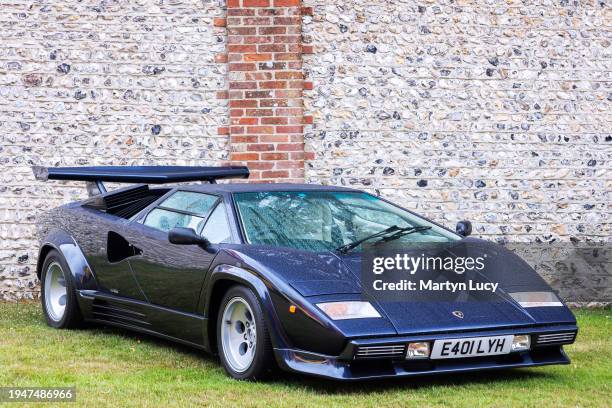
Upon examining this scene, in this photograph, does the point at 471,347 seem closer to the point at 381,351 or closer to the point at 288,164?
the point at 381,351

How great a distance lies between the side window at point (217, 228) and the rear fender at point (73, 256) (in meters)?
1.51

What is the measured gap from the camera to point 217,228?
22.9 feet

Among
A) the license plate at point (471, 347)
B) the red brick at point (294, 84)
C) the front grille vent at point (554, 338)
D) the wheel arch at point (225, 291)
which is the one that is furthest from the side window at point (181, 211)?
the red brick at point (294, 84)

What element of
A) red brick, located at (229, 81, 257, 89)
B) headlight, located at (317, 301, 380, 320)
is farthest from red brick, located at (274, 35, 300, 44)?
headlight, located at (317, 301, 380, 320)

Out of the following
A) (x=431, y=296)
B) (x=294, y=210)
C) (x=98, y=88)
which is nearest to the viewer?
(x=431, y=296)

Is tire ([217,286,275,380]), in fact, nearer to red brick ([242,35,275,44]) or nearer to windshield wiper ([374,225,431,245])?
windshield wiper ([374,225,431,245])

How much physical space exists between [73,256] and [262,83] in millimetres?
3498

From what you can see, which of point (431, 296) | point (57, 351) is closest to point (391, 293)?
point (431, 296)

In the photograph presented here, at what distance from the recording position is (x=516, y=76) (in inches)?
450

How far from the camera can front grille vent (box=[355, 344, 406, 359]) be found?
5.70 m

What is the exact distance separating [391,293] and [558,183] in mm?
5835

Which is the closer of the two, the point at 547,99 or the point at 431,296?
the point at 431,296

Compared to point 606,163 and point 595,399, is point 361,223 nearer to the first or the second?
point 595,399

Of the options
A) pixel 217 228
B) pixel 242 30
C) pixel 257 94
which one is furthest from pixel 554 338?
pixel 242 30
